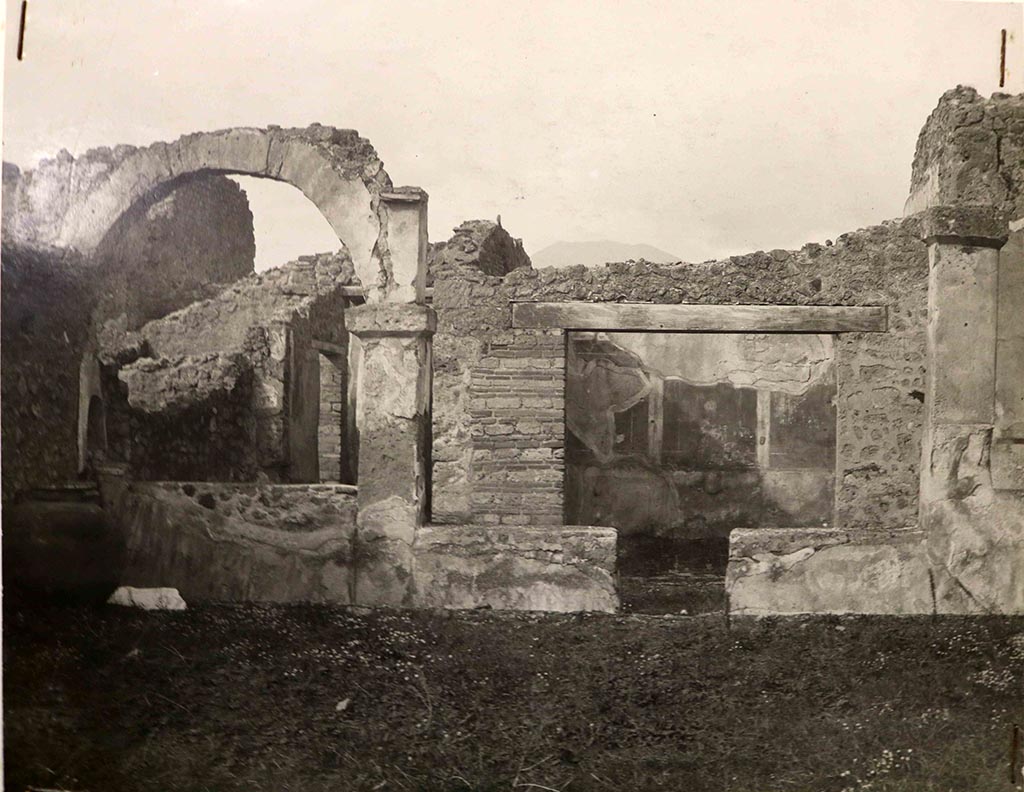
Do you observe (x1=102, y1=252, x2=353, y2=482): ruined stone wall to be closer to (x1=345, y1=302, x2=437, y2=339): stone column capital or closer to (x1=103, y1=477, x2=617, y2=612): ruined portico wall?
(x1=103, y1=477, x2=617, y2=612): ruined portico wall

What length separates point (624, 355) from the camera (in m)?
8.76

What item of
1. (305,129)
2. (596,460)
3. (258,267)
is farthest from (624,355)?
(305,129)

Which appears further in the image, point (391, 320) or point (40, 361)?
point (391, 320)

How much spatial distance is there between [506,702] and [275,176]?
243cm

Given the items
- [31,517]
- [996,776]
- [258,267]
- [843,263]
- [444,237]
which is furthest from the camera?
[843,263]

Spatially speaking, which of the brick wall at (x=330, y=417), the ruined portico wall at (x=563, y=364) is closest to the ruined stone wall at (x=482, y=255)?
the ruined portico wall at (x=563, y=364)

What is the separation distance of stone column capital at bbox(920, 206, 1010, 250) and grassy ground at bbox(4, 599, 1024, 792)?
1486 millimetres

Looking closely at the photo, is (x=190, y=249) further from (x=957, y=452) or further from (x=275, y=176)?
(x=957, y=452)

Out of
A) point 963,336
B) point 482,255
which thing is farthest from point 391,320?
point 963,336

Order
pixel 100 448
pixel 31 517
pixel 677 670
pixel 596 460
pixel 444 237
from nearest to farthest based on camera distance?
pixel 677 670 → pixel 31 517 → pixel 444 237 → pixel 100 448 → pixel 596 460

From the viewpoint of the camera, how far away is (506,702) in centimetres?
312

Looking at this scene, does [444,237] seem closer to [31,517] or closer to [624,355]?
[31,517]

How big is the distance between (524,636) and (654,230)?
1702 mm

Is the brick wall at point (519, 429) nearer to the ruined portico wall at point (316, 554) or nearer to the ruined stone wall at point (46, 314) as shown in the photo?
the ruined portico wall at point (316, 554)
